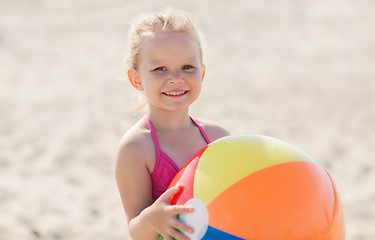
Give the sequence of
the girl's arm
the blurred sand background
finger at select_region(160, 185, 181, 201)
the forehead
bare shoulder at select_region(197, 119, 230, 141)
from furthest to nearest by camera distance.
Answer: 1. the blurred sand background
2. bare shoulder at select_region(197, 119, 230, 141)
3. the forehead
4. the girl's arm
5. finger at select_region(160, 185, 181, 201)

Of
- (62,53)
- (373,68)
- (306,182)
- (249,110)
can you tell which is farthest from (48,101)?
(306,182)

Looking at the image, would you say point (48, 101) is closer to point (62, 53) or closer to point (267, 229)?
point (62, 53)

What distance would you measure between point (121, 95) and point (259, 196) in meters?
5.38

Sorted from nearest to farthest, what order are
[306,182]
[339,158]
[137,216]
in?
[306,182]
[137,216]
[339,158]

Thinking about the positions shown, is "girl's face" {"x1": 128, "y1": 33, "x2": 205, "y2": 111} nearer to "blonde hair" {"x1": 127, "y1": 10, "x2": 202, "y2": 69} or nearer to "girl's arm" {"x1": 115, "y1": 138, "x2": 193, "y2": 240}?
"blonde hair" {"x1": 127, "y1": 10, "x2": 202, "y2": 69}

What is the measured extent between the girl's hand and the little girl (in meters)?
0.19

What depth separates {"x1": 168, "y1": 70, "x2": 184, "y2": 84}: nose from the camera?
2.37 metres

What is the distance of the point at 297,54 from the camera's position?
27.7 feet

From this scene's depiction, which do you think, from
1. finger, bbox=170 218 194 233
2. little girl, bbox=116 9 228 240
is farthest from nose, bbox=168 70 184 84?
finger, bbox=170 218 194 233

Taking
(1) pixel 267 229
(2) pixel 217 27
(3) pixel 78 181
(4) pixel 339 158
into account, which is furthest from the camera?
(2) pixel 217 27

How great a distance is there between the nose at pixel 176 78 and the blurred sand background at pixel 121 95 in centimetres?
65

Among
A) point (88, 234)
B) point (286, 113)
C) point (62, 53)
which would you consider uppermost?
point (62, 53)

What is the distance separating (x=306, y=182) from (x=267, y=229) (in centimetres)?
27

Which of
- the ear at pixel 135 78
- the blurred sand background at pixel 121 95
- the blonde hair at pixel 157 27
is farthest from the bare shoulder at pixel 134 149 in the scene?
the blurred sand background at pixel 121 95
